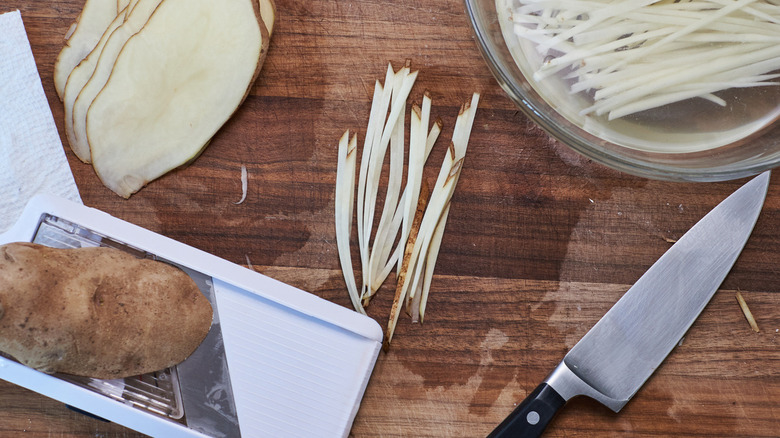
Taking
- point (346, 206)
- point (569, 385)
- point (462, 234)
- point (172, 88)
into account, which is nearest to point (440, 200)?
point (462, 234)

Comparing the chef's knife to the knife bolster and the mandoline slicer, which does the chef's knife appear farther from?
the mandoline slicer

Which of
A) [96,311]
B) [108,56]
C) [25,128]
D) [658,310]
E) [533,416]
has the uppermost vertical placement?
[108,56]

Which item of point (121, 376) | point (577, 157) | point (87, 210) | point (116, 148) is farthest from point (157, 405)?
point (577, 157)

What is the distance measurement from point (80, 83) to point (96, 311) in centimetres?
48

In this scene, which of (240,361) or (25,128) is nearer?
(240,361)

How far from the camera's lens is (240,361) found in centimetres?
103

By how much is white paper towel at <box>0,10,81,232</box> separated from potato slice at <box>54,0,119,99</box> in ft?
0.19

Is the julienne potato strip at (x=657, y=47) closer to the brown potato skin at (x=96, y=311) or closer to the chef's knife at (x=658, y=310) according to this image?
the chef's knife at (x=658, y=310)

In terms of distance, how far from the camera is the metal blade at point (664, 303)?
1087 mm

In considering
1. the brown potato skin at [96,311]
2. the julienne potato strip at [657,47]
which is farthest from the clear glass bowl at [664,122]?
the brown potato skin at [96,311]

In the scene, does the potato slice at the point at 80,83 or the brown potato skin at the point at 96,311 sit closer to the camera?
the brown potato skin at the point at 96,311

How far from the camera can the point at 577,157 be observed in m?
1.15

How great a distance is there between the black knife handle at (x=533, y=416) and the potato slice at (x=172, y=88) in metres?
0.79

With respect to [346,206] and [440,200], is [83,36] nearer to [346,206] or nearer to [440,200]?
[346,206]
